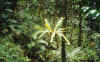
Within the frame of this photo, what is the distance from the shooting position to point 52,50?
2734 millimetres

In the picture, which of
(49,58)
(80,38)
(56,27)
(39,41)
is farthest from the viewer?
(39,41)

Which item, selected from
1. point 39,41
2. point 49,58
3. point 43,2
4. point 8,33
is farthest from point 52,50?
point 8,33

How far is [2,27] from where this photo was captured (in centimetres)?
371

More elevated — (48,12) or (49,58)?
(48,12)

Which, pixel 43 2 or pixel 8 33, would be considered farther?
pixel 8 33

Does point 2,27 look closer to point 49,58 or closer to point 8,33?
point 8,33

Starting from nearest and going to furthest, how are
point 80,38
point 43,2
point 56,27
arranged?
point 56,27
point 80,38
point 43,2

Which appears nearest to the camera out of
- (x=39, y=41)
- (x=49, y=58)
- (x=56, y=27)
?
(x=56, y=27)

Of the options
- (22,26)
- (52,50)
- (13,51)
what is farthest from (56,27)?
(22,26)

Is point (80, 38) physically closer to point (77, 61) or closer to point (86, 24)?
point (86, 24)

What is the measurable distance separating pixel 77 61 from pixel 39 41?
3.37ft

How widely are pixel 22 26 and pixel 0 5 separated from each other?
746 millimetres

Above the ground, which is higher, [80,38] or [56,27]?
[56,27]

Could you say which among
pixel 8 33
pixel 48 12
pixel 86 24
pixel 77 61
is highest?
pixel 48 12
